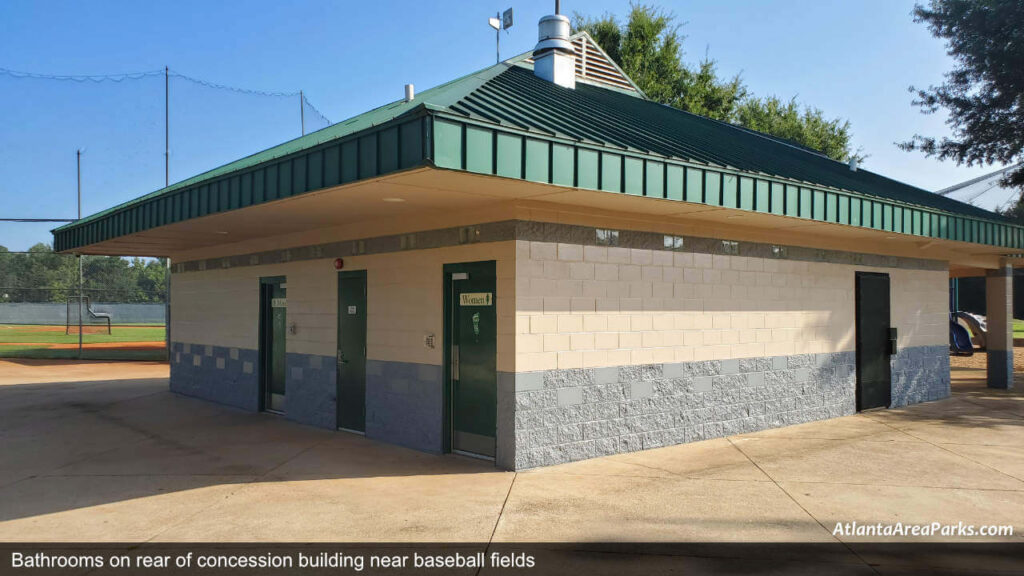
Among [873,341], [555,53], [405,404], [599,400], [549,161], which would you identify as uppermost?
[555,53]

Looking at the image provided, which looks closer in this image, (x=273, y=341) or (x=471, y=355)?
(x=471, y=355)

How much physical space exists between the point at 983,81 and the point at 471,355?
21.9m

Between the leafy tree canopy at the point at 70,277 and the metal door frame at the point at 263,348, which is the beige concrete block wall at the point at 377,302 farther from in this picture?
the leafy tree canopy at the point at 70,277

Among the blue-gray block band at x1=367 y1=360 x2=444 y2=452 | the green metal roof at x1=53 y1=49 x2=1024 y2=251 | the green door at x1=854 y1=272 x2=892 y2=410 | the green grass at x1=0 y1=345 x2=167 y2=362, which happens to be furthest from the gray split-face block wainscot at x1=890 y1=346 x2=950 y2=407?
the green grass at x1=0 y1=345 x2=167 y2=362

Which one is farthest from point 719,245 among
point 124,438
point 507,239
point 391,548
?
point 124,438

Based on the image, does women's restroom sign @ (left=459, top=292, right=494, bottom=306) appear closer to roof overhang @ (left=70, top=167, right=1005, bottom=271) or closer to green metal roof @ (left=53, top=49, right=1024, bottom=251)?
roof overhang @ (left=70, top=167, right=1005, bottom=271)

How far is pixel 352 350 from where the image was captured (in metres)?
9.96

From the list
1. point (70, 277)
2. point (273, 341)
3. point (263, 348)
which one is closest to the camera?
point (273, 341)

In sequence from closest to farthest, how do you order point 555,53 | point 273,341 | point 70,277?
point 555,53, point 273,341, point 70,277

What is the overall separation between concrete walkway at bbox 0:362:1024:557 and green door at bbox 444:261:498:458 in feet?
1.29

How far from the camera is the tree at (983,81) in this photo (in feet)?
67.1

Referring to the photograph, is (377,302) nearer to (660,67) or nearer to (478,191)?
(478,191)

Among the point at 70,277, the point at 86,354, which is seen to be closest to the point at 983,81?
the point at 86,354

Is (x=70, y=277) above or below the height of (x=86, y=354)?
above
